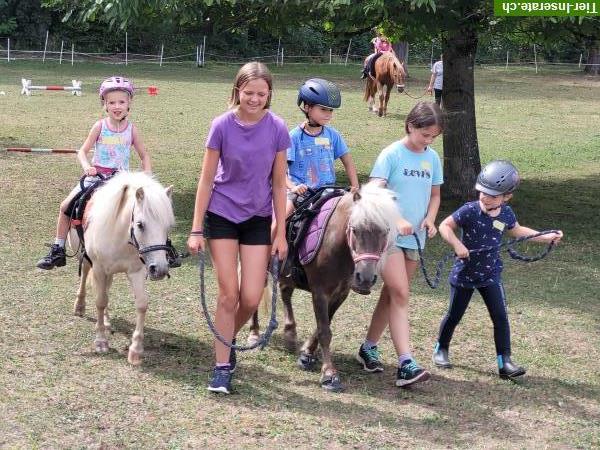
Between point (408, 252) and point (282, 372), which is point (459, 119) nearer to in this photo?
point (408, 252)

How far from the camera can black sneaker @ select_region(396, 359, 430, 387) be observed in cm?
542

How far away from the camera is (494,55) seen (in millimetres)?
47750

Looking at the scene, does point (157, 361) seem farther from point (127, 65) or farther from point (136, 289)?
point (127, 65)

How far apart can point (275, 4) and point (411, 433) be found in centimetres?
607

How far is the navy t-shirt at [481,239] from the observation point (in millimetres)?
5719

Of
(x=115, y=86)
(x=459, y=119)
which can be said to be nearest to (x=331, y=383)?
(x=115, y=86)

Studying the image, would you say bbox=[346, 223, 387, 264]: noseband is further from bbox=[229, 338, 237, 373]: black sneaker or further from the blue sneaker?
the blue sneaker

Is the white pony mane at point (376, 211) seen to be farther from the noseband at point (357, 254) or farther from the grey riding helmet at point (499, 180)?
Result: the grey riding helmet at point (499, 180)

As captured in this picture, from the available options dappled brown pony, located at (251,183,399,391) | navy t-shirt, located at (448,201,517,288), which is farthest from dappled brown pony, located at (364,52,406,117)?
navy t-shirt, located at (448,201,517,288)

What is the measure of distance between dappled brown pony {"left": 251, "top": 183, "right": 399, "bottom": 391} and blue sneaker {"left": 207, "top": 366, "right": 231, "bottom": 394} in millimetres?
602

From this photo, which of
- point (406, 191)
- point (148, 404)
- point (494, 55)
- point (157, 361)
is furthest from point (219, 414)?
point (494, 55)

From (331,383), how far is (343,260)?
0.77 m

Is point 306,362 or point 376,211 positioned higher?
point 376,211

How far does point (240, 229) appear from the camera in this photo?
5.24 m
